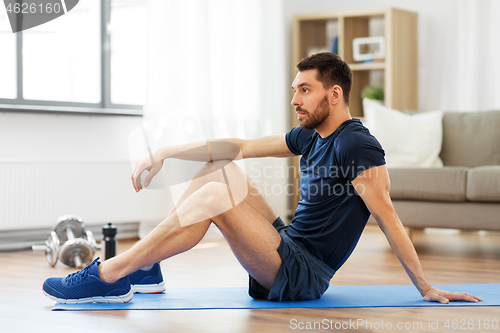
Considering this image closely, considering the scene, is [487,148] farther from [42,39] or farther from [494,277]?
[42,39]

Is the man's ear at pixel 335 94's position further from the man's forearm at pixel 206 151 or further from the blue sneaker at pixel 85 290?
the blue sneaker at pixel 85 290

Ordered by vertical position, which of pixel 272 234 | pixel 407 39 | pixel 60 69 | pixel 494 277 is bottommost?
pixel 494 277

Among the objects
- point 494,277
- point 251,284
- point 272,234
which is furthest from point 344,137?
point 494,277

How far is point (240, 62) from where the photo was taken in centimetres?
454

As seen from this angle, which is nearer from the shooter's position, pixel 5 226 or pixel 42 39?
pixel 5 226

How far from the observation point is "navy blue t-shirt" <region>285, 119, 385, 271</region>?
1.91 meters

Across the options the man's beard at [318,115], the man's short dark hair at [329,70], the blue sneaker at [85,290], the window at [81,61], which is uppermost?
the window at [81,61]

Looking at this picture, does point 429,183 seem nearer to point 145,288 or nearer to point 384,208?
point 384,208

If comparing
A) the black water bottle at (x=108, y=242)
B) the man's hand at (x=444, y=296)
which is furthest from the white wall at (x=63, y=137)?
the man's hand at (x=444, y=296)

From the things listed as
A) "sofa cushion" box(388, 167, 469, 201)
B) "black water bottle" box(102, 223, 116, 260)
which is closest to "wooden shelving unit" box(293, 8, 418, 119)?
"sofa cushion" box(388, 167, 469, 201)

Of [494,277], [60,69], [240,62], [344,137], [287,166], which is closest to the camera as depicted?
[344,137]

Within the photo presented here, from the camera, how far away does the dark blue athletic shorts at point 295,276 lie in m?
1.97

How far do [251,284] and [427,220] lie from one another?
5.39ft

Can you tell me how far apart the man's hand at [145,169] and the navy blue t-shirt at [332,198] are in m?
0.49
